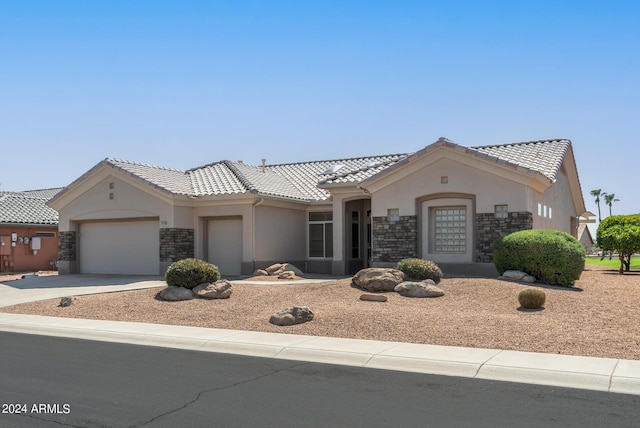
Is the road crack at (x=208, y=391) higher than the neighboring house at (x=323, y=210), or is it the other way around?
the neighboring house at (x=323, y=210)

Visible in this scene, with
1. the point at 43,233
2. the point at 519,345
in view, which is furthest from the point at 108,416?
the point at 43,233

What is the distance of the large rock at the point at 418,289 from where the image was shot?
15578 mm

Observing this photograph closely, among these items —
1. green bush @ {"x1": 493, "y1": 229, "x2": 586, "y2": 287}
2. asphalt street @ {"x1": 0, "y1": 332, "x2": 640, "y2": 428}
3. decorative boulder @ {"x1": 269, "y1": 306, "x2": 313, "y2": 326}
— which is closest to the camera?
asphalt street @ {"x1": 0, "y1": 332, "x2": 640, "y2": 428}

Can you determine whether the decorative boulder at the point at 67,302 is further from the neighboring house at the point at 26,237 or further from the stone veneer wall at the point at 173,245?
the neighboring house at the point at 26,237

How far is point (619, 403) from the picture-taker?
23.7 feet

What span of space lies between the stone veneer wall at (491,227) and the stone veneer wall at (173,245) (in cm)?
1174

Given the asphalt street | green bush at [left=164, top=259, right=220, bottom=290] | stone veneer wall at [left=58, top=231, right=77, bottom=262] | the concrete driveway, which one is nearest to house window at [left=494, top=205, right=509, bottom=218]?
green bush at [left=164, top=259, right=220, bottom=290]

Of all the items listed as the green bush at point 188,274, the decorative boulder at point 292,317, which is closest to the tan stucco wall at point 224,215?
the green bush at point 188,274

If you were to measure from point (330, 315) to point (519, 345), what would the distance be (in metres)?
4.34

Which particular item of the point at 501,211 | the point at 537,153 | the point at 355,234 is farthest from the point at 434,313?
the point at 537,153

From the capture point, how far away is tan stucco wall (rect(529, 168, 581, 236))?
2136 cm

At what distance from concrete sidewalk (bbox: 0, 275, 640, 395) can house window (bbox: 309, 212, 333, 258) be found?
13176 mm

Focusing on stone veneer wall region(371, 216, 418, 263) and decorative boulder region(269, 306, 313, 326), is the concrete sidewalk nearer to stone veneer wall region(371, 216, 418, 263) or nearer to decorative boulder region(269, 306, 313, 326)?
decorative boulder region(269, 306, 313, 326)

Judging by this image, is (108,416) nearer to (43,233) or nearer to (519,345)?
(519,345)
